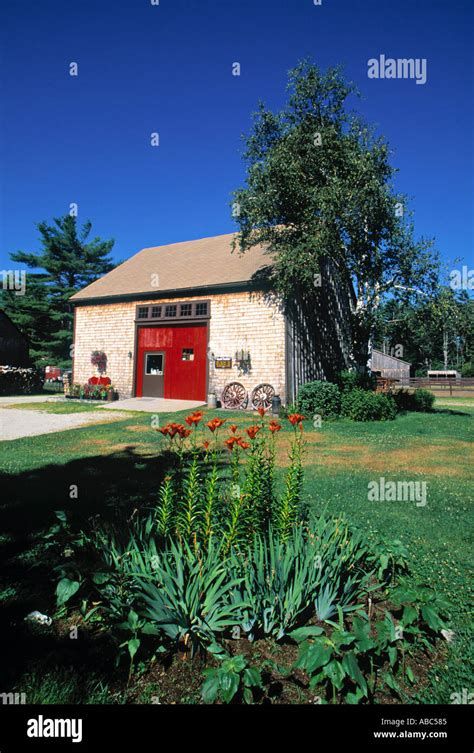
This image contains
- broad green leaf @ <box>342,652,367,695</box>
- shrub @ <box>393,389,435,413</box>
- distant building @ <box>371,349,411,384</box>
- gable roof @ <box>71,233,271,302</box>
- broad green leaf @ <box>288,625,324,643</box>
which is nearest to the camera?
broad green leaf @ <box>342,652,367,695</box>

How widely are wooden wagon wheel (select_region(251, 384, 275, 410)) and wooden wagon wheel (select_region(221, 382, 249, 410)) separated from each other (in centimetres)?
38

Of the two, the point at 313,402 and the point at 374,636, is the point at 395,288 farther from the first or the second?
the point at 374,636

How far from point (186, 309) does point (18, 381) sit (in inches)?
518

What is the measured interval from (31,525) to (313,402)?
459 inches

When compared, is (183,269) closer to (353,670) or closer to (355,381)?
(355,381)

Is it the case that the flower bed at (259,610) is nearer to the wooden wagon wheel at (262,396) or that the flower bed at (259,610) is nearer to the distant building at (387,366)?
the wooden wagon wheel at (262,396)

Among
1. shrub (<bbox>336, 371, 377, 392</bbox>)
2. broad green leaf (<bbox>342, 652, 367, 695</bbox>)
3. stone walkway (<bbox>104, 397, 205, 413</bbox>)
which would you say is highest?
shrub (<bbox>336, 371, 377, 392</bbox>)

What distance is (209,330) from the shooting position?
17.9m

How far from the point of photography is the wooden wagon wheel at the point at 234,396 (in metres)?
16.6

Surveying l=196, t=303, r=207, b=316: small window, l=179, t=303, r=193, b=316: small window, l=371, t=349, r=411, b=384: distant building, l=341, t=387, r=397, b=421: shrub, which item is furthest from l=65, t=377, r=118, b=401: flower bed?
l=371, t=349, r=411, b=384: distant building

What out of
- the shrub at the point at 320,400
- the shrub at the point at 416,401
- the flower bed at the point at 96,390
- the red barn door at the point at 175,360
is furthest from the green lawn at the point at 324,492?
the flower bed at the point at 96,390

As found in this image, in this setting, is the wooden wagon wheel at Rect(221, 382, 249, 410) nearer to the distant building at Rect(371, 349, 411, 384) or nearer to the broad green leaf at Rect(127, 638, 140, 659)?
the broad green leaf at Rect(127, 638, 140, 659)

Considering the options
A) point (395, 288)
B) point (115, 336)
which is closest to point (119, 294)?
point (115, 336)

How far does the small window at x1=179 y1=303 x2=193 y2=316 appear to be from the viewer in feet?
61.2
